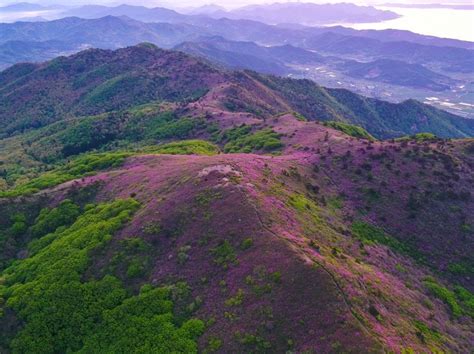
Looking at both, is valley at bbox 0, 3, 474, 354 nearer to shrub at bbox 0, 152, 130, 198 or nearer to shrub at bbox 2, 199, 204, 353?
shrub at bbox 2, 199, 204, 353

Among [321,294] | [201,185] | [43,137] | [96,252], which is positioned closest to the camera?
[321,294]

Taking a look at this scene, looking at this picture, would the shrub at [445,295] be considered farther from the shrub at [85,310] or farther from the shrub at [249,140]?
the shrub at [249,140]

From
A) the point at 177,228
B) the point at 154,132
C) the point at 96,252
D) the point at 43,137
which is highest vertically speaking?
the point at 177,228

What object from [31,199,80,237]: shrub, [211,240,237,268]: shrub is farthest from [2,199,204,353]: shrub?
[31,199,80,237]: shrub

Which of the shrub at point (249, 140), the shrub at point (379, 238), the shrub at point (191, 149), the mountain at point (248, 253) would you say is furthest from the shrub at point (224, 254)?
the shrub at point (249, 140)

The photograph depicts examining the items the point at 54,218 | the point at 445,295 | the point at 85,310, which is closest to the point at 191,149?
the point at 54,218

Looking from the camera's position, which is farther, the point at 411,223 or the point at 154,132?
the point at 154,132

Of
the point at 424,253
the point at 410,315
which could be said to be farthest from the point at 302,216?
the point at 424,253

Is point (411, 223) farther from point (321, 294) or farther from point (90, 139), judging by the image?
point (90, 139)
